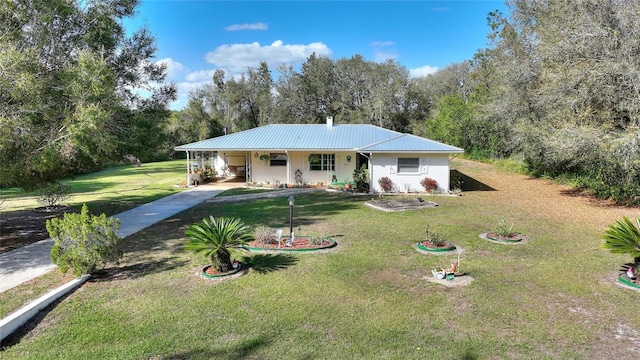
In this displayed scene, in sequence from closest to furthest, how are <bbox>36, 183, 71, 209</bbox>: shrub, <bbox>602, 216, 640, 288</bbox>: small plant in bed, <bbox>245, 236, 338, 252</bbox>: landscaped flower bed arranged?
<bbox>602, 216, 640, 288</bbox>: small plant in bed
<bbox>245, 236, 338, 252</bbox>: landscaped flower bed
<bbox>36, 183, 71, 209</bbox>: shrub

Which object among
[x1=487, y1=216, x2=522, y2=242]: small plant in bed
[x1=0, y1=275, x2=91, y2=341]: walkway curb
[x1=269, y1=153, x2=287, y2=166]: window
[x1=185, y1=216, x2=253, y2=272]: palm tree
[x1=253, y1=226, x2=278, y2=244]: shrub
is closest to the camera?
[x1=0, y1=275, x2=91, y2=341]: walkway curb

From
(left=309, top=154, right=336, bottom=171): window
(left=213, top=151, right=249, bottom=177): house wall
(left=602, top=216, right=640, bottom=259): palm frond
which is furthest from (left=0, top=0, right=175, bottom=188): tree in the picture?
(left=213, top=151, right=249, bottom=177): house wall

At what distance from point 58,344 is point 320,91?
47.1m

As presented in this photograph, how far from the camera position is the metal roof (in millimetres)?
18859

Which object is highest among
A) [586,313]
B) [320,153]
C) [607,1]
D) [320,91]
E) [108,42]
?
[320,91]

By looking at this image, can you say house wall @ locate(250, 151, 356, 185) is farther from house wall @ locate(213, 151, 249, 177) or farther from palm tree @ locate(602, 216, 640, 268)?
palm tree @ locate(602, 216, 640, 268)

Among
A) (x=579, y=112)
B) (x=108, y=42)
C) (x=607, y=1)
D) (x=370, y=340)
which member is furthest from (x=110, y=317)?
(x=607, y=1)

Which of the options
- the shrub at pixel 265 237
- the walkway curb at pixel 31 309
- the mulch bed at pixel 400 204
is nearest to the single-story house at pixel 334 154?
the mulch bed at pixel 400 204

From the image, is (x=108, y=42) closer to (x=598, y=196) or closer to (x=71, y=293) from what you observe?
(x=71, y=293)

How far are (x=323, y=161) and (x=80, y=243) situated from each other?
1585cm

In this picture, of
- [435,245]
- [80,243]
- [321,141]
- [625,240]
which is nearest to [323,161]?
[321,141]

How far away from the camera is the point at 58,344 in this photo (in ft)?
16.5

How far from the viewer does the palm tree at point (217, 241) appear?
723 centimetres

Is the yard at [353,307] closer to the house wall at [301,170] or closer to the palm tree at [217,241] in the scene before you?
the palm tree at [217,241]
